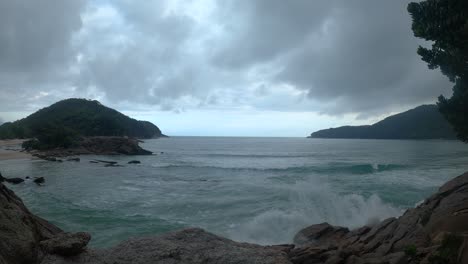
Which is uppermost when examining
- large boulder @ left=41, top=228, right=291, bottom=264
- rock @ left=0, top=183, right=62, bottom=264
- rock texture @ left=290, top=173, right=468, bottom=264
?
rock @ left=0, top=183, right=62, bottom=264

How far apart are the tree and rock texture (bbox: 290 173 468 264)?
2468 millimetres

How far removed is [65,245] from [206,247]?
7.32 feet

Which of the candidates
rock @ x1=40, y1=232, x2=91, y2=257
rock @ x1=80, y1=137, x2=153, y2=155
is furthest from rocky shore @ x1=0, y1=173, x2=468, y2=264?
rock @ x1=80, y1=137, x2=153, y2=155

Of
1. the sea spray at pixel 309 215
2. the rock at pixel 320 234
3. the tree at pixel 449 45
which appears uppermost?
the tree at pixel 449 45

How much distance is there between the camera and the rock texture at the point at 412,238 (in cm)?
766

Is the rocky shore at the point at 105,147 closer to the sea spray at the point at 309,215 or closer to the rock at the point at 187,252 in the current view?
the sea spray at the point at 309,215

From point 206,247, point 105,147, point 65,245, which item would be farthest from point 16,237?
point 105,147

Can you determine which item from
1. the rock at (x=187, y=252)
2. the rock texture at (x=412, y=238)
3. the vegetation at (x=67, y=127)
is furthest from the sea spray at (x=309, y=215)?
the vegetation at (x=67, y=127)

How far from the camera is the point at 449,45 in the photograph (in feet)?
41.3

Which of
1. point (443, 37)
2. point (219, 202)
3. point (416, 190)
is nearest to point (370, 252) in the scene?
point (443, 37)

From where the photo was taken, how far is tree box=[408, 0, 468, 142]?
39.7 feet

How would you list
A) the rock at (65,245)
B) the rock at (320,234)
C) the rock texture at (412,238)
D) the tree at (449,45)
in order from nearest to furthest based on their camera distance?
the rock at (65,245) → the rock texture at (412,238) → the tree at (449,45) → the rock at (320,234)

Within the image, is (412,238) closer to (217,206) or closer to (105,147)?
(217,206)

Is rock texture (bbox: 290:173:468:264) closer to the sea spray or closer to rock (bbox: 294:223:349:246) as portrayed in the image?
rock (bbox: 294:223:349:246)
